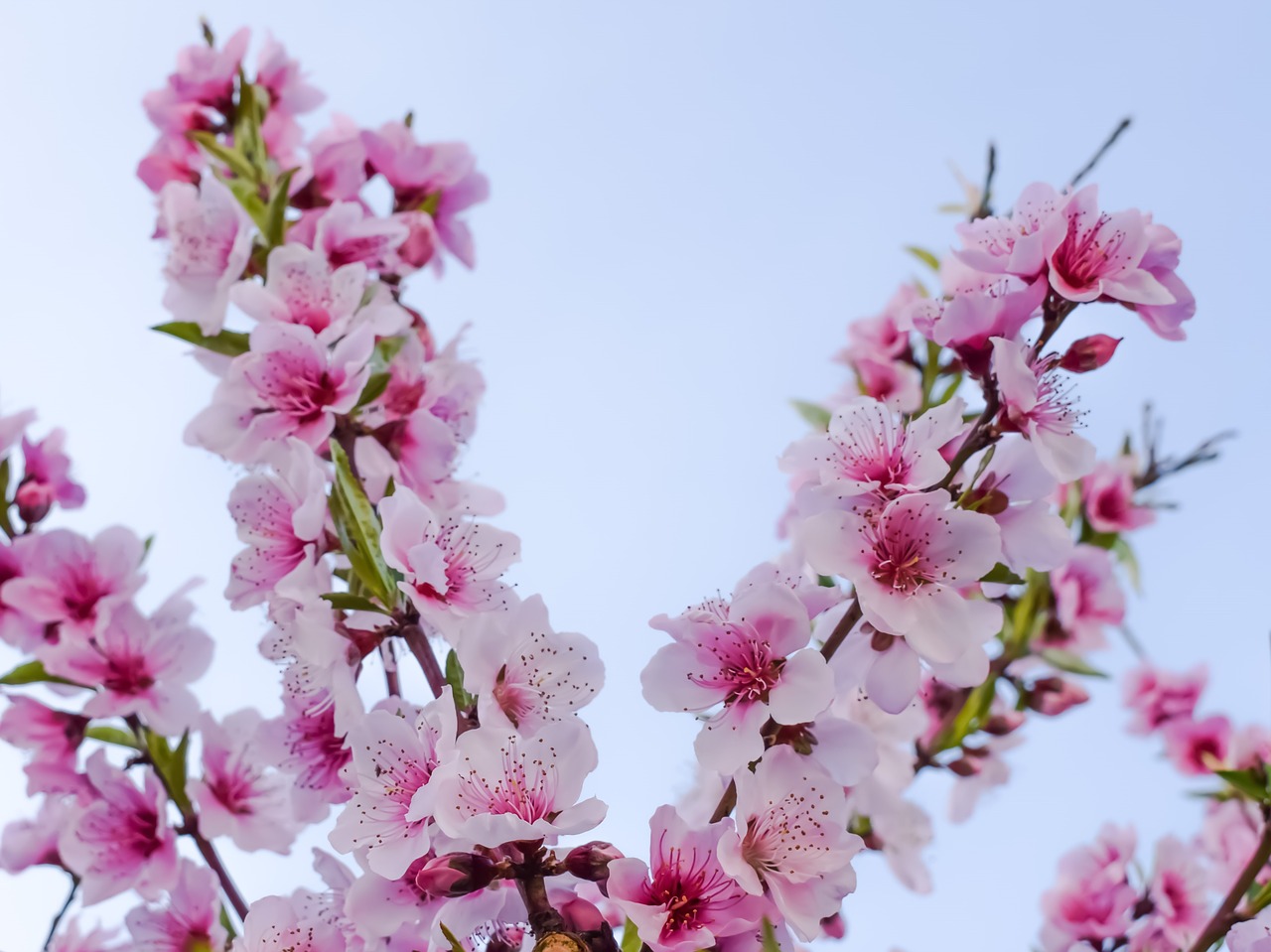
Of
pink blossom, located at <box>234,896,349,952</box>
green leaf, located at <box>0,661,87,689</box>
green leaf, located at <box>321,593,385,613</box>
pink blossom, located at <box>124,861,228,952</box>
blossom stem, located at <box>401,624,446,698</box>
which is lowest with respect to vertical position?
pink blossom, located at <box>124,861,228,952</box>

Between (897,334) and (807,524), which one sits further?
(897,334)

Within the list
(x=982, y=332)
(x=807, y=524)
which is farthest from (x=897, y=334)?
(x=807, y=524)

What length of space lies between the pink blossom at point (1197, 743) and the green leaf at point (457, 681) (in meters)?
1.97

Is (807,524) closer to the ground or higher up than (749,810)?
higher up

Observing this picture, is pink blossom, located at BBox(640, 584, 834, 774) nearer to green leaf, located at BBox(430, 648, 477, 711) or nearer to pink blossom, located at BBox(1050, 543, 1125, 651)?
green leaf, located at BBox(430, 648, 477, 711)

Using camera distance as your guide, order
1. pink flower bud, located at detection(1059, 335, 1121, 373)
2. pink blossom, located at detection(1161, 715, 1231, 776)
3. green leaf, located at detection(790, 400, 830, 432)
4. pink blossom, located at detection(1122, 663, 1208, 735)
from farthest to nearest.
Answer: pink blossom, located at detection(1122, 663, 1208, 735) → pink blossom, located at detection(1161, 715, 1231, 776) → green leaf, located at detection(790, 400, 830, 432) → pink flower bud, located at detection(1059, 335, 1121, 373)

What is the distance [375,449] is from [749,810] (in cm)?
67

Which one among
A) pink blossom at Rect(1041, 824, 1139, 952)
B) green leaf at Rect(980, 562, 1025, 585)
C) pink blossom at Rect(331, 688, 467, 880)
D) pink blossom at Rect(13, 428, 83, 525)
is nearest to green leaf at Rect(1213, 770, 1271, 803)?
pink blossom at Rect(1041, 824, 1139, 952)

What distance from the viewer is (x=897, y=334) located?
7.09ft

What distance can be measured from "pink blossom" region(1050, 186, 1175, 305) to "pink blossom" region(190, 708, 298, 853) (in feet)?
4.08

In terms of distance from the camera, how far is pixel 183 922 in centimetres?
146

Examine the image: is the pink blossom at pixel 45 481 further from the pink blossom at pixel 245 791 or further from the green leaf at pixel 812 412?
the green leaf at pixel 812 412

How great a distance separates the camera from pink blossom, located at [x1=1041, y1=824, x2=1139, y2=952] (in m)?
1.80

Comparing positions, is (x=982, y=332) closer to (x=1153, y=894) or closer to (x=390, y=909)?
(x=390, y=909)
